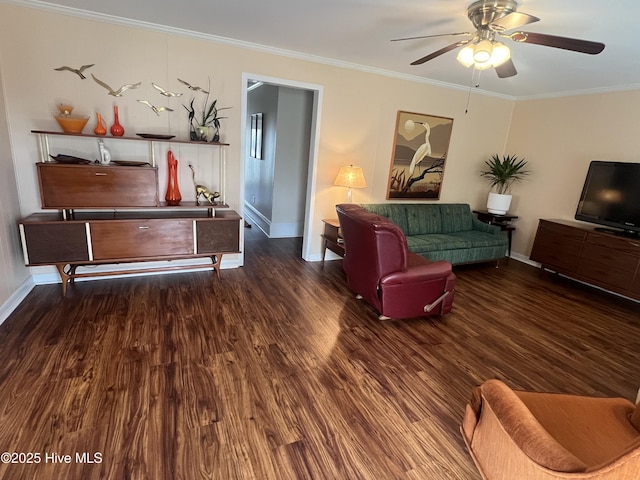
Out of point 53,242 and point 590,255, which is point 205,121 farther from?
point 590,255

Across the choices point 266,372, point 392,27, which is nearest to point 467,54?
point 392,27

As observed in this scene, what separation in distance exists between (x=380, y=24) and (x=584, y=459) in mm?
2986

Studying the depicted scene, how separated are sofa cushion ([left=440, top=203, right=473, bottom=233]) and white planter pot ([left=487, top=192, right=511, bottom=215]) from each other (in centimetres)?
33

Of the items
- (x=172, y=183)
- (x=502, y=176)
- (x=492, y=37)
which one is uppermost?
(x=492, y=37)

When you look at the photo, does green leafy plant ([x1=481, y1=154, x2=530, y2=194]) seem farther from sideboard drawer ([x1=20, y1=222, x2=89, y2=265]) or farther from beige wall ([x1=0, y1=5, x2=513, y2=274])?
sideboard drawer ([x1=20, y1=222, x2=89, y2=265])

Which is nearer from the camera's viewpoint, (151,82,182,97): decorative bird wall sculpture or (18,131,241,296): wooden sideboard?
(18,131,241,296): wooden sideboard

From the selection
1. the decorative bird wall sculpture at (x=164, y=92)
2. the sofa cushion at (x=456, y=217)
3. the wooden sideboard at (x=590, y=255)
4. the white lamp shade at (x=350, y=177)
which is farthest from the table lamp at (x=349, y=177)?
the wooden sideboard at (x=590, y=255)

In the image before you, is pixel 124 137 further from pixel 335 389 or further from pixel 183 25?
A: pixel 335 389

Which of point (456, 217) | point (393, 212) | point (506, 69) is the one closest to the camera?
point (506, 69)

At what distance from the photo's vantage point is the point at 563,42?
199 cm

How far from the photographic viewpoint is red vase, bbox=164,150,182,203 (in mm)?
3369

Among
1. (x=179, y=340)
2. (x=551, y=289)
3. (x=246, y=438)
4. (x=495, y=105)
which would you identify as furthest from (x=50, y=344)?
(x=495, y=105)

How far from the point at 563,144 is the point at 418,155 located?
196 centimetres

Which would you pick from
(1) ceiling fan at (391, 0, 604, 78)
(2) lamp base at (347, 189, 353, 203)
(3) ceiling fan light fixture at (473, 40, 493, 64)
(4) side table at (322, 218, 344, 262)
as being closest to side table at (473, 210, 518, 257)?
(2) lamp base at (347, 189, 353, 203)
